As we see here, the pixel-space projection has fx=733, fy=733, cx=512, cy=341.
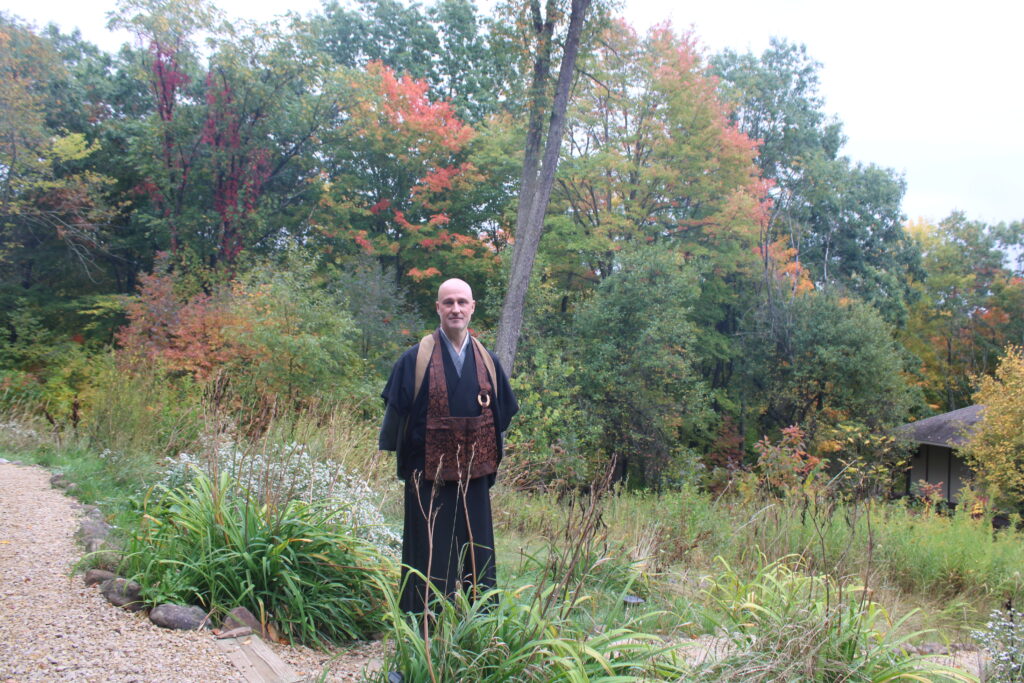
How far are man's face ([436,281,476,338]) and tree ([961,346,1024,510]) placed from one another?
13618 millimetres

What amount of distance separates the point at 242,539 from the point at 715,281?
19.4 m

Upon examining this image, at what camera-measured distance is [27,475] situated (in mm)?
6246

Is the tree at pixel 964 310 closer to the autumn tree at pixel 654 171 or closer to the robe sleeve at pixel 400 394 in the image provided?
the autumn tree at pixel 654 171

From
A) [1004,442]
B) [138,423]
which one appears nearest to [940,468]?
[1004,442]

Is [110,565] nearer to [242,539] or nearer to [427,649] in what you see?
[242,539]

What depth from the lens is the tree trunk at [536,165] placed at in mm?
11695

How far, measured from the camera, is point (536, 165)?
469 inches

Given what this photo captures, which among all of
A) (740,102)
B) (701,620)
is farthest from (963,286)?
(701,620)

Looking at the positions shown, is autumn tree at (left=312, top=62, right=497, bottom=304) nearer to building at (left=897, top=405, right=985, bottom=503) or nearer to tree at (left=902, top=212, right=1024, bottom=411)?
building at (left=897, top=405, right=985, bottom=503)

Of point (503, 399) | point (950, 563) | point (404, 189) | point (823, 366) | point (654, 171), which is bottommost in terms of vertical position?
point (950, 563)

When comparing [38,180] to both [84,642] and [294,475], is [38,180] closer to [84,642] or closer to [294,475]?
[294,475]

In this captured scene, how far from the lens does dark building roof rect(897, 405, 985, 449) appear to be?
700 inches

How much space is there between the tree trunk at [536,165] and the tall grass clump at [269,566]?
8.10 meters

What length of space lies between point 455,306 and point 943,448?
20976 millimetres
